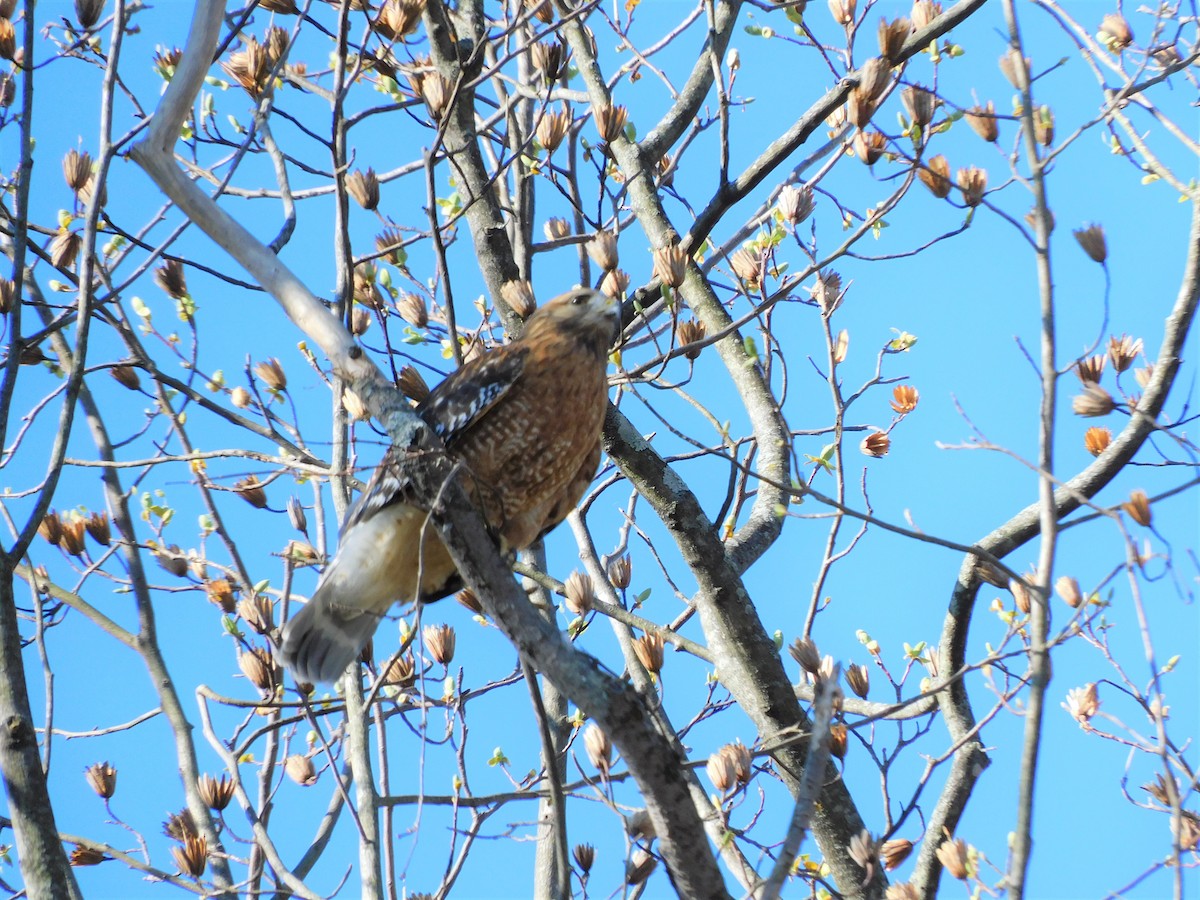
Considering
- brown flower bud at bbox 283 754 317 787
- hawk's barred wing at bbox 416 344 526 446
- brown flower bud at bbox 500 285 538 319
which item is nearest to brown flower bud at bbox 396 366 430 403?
hawk's barred wing at bbox 416 344 526 446

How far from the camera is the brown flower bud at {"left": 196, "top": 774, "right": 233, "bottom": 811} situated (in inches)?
150

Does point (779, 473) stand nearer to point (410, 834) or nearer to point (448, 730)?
point (448, 730)

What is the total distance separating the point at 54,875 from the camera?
3072mm

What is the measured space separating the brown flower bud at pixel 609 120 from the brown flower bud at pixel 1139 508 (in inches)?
89.1

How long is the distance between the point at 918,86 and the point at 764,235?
41.3 inches

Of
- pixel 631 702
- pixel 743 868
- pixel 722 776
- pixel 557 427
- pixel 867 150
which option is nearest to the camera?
pixel 631 702

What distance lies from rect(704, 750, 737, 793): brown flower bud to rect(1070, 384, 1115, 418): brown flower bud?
1.30m

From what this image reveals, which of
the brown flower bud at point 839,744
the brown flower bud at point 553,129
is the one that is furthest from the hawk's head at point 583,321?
the brown flower bud at point 839,744

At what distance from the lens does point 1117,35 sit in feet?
15.3

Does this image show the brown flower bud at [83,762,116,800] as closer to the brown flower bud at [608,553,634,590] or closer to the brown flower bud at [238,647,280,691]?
the brown flower bud at [238,647,280,691]

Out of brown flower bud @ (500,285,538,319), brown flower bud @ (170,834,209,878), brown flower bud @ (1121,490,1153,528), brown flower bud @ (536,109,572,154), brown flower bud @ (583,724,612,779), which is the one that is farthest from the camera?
brown flower bud @ (500,285,538,319)

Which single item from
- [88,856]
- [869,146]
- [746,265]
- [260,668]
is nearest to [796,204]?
[746,265]

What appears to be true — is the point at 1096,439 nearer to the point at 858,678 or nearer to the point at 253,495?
the point at 858,678

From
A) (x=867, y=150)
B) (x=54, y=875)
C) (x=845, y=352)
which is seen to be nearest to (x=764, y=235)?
(x=845, y=352)
